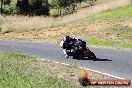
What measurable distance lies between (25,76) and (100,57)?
26.2ft

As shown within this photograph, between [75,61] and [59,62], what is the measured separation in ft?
3.23

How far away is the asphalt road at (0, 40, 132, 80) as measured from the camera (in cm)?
1884

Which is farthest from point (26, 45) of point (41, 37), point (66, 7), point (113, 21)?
point (66, 7)

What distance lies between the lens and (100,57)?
2280 cm

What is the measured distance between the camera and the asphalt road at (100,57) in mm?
18844

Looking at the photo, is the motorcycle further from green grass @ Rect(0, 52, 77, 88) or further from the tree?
the tree

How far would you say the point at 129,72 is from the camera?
18.2m

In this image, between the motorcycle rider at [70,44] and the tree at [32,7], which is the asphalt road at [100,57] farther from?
the tree at [32,7]

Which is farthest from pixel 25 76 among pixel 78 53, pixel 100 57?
pixel 100 57

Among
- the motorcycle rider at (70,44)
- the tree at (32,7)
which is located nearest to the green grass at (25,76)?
the motorcycle rider at (70,44)

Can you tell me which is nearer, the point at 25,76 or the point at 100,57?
the point at 25,76

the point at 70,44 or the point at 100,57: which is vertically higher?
the point at 70,44

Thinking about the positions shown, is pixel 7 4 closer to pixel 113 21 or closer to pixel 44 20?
pixel 44 20

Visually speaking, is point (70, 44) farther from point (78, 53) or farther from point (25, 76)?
point (25, 76)
